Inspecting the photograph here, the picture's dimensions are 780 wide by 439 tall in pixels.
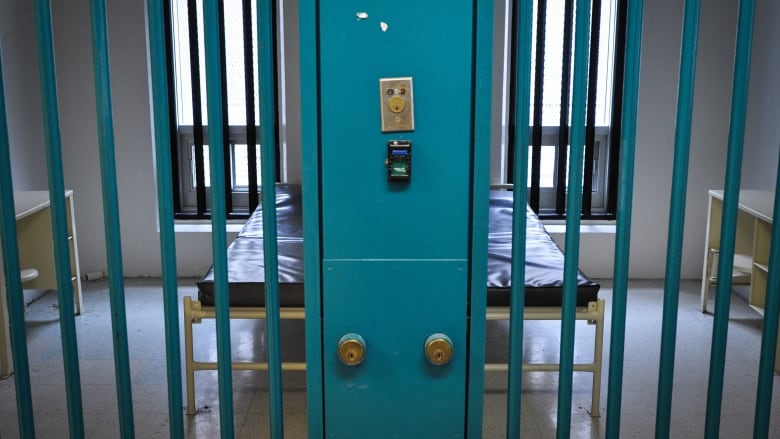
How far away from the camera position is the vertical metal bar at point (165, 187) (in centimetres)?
112

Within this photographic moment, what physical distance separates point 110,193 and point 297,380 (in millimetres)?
2469

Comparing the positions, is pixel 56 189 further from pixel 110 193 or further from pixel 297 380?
pixel 297 380

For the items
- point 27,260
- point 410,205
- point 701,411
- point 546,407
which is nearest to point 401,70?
point 410,205

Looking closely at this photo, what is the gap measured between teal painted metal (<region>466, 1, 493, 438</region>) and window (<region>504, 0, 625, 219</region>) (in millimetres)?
3740

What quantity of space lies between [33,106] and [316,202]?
412 cm

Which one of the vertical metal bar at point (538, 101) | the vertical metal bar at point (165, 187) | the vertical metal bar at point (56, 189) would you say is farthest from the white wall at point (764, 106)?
the vertical metal bar at point (56, 189)

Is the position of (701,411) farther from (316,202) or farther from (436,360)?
(316,202)

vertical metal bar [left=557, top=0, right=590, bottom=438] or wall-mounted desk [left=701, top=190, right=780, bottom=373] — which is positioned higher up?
vertical metal bar [left=557, top=0, right=590, bottom=438]

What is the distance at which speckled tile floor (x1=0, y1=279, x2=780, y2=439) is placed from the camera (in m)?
3.05

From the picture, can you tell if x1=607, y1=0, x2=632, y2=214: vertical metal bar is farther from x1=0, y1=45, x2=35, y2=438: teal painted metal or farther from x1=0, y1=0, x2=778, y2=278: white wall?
x1=0, y1=45, x2=35, y2=438: teal painted metal

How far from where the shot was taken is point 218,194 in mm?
1165

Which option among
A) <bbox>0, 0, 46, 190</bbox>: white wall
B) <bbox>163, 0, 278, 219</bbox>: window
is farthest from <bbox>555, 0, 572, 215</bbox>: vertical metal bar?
<bbox>0, 0, 46, 190</bbox>: white wall

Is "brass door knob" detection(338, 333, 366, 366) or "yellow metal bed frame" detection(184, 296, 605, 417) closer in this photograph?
"brass door knob" detection(338, 333, 366, 366)

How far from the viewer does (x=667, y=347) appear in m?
1.21
